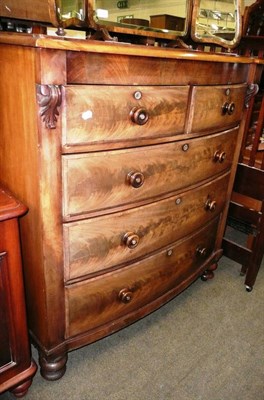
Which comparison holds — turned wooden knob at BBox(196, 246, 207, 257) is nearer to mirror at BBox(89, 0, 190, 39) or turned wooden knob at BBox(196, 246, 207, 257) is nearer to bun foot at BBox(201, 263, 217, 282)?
bun foot at BBox(201, 263, 217, 282)

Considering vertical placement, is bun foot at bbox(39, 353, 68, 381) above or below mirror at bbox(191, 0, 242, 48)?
below

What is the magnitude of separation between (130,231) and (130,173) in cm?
23

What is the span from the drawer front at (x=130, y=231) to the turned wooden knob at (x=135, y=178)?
11 centimetres

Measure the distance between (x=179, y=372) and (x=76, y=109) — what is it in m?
1.15

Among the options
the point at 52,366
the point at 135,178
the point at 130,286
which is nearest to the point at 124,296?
the point at 130,286

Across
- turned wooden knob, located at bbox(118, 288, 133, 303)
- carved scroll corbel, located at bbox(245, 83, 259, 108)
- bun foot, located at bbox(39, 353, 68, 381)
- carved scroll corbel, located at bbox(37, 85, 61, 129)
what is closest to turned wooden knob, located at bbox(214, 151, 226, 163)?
carved scroll corbel, located at bbox(245, 83, 259, 108)

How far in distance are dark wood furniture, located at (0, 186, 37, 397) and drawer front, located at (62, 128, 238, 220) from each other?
166 mm

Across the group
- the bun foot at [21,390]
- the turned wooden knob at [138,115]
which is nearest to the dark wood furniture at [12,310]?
the bun foot at [21,390]

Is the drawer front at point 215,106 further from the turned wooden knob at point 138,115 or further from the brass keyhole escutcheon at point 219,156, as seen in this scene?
the turned wooden knob at point 138,115

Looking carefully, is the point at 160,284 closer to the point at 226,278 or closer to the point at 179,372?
the point at 179,372

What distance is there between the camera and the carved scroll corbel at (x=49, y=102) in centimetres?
79

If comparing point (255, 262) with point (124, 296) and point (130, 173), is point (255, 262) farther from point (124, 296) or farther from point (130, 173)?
point (130, 173)

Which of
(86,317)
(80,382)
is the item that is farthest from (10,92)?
(80,382)

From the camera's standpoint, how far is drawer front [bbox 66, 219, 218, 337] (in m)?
1.14
